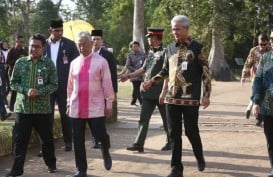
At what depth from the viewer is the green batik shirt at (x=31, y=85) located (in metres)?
6.58

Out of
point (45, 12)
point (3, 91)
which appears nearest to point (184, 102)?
point (3, 91)

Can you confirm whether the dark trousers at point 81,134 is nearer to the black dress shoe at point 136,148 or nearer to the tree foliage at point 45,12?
the black dress shoe at point 136,148

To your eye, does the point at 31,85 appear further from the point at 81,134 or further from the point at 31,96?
the point at 81,134

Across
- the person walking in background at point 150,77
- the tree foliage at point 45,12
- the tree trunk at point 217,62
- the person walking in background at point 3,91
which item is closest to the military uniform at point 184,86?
the person walking in background at point 150,77

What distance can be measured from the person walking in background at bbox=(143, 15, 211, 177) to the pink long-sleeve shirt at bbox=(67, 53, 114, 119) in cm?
80

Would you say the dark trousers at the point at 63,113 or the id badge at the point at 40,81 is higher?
the id badge at the point at 40,81

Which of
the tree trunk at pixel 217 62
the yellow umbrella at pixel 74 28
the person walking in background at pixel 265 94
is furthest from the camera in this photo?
the tree trunk at pixel 217 62

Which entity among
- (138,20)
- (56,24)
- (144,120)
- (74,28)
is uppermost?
(138,20)

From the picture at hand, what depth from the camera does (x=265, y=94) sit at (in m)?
6.25

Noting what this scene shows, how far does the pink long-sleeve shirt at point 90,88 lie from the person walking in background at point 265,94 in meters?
1.76

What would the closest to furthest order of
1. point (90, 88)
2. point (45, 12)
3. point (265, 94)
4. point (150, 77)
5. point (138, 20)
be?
point (265, 94) → point (90, 88) → point (150, 77) → point (138, 20) → point (45, 12)

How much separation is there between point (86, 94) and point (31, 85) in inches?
29.1

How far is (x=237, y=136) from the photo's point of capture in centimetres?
973

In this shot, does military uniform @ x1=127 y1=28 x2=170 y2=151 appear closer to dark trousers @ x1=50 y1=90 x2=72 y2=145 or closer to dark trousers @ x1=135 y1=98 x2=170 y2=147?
dark trousers @ x1=135 y1=98 x2=170 y2=147
